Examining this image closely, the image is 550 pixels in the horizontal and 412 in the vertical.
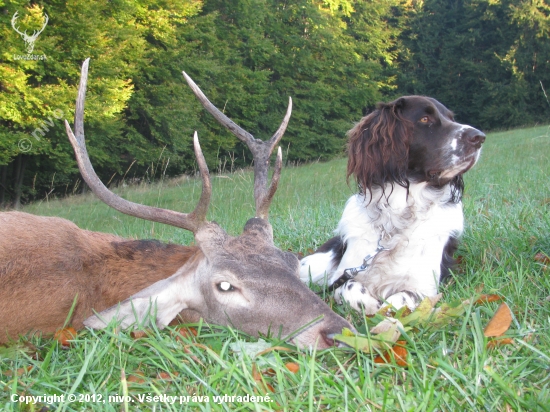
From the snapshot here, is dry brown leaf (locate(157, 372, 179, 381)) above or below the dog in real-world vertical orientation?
below

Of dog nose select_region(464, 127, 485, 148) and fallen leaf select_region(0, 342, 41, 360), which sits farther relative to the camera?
dog nose select_region(464, 127, 485, 148)

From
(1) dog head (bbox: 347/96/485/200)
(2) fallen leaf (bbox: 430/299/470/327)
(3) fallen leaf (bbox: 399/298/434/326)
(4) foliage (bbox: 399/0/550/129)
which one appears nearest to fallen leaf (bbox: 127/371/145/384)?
(3) fallen leaf (bbox: 399/298/434/326)

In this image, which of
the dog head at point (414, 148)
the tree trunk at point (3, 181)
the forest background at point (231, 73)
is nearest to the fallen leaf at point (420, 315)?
the dog head at point (414, 148)

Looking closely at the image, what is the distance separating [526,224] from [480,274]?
4.21 ft

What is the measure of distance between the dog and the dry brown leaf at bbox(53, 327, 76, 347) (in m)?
1.61

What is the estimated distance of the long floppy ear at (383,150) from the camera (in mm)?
3883

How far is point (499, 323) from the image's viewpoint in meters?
2.36

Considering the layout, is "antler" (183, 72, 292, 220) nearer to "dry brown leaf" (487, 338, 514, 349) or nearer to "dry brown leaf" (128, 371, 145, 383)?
"dry brown leaf" (128, 371, 145, 383)

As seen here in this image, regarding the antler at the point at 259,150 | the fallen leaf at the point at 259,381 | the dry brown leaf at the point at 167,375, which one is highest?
the antler at the point at 259,150

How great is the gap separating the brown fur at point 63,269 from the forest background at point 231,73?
5140 mm

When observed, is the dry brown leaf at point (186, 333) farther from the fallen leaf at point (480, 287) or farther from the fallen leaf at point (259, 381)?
the fallen leaf at point (480, 287)

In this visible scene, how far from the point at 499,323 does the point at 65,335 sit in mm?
2180

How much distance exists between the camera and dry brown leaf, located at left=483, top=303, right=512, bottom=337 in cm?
232

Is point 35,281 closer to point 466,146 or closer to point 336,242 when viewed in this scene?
point 336,242
